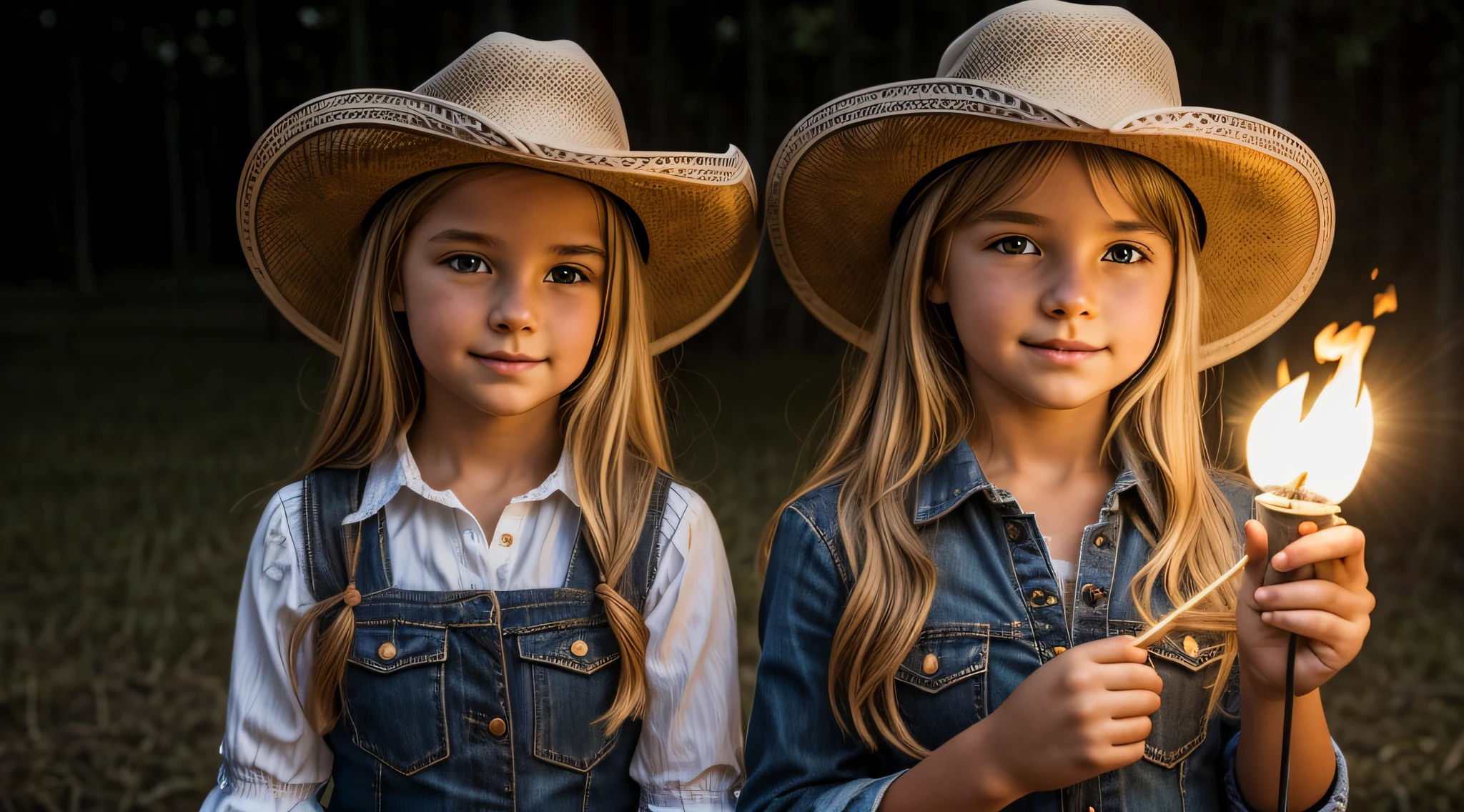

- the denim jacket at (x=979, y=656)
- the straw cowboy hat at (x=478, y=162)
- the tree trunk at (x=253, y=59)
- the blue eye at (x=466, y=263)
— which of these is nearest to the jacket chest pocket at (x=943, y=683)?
the denim jacket at (x=979, y=656)

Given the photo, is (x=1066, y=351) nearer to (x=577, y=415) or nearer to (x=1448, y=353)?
(x=577, y=415)

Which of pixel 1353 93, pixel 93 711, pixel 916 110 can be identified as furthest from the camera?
pixel 1353 93

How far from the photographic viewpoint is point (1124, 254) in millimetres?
1991

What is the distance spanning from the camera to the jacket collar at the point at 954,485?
6.81 feet

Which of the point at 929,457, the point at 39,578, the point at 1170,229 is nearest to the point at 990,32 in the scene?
the point at 1170,229

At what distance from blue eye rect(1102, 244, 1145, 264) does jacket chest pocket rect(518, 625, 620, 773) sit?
3.64 feet

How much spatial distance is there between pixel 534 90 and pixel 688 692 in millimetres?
1161

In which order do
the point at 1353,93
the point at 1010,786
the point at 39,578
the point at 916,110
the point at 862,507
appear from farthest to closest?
the point at 1353,93
the point at 39,578
the point at 862,507
the point at 916,110
the point at 1010,786

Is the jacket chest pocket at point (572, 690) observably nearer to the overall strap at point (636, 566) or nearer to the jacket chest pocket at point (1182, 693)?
the overall strap at point (636, 566)

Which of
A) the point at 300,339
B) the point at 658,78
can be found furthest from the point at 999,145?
the point at 300,339

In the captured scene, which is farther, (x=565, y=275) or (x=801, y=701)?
(x=565, y=275)

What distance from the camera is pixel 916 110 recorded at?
6.40ft

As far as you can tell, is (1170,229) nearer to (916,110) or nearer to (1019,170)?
(1019,170)

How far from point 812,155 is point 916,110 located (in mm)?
273
